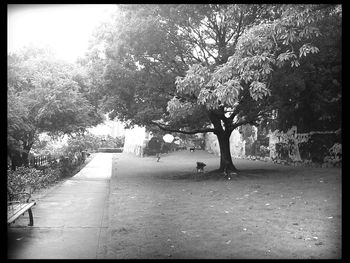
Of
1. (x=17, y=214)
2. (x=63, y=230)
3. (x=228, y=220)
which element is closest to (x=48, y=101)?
(x=63, y=230)

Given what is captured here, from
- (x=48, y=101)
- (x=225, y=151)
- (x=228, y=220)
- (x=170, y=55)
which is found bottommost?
(x=228, y=220)

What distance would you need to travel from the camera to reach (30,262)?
15.0ft

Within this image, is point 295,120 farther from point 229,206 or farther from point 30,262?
point 30,262

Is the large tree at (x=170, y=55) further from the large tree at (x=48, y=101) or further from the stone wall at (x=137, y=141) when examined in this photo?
the stone wall at (x=137, y=141)

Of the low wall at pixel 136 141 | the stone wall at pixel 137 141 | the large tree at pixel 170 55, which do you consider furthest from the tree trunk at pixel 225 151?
the low wall at pixel 136 141

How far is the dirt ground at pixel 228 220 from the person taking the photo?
5.17 m

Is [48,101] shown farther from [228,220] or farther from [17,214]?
[228,220]

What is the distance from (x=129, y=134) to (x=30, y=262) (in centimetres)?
3425

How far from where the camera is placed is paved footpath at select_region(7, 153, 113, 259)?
16.6ft

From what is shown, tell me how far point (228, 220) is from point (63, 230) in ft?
10.4

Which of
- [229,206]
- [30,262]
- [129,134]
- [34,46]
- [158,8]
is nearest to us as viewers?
[30,262]

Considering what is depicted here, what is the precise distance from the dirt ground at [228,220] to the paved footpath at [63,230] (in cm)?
27

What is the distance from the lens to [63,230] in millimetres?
6277
